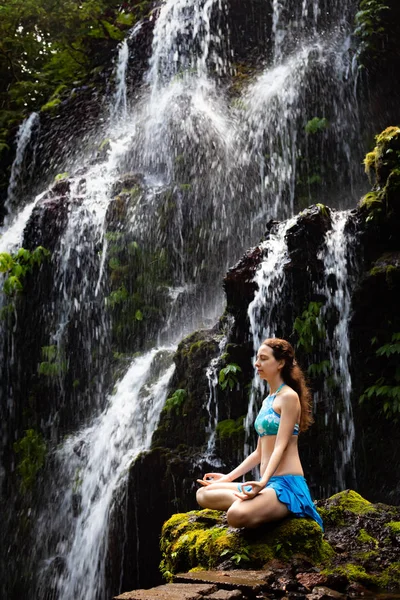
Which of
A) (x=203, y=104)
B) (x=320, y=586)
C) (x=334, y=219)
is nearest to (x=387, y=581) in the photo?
(x=320, y=586)

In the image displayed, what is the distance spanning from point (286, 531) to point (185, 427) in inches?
189

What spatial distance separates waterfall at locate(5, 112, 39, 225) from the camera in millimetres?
16234

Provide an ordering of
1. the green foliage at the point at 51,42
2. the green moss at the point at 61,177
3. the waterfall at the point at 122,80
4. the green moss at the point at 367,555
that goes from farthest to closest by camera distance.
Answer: the green foliage at the point at 51,42, the waterfall at the point at 122,80, the green moss at the point at 61,177, the green moss at the point at 367,555

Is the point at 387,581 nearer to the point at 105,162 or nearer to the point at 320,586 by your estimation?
the point at 320,586

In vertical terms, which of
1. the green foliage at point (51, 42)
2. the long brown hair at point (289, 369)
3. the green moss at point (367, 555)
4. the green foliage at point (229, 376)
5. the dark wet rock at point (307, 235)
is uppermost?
the green foliage at point (51, 42)

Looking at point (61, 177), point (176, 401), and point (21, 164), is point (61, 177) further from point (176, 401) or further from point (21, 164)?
point (176, 401)

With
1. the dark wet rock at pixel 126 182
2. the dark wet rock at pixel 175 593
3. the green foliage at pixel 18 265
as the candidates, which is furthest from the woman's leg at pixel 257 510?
the dark wet rock at pixel 126 182

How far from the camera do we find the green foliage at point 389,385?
24.5 ft

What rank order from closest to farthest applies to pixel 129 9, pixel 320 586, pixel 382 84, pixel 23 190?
1. pixel 320 586
2. pixel 382 84
3. pixel 23 190
4. pixel 129 9

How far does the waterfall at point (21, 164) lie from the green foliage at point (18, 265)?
11.0 feet

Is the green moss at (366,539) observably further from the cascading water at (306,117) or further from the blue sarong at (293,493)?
the cascading water at (306,117)

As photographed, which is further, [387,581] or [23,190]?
[23,190]

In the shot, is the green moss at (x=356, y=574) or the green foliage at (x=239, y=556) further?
the green foliage at (x=239, y=556)

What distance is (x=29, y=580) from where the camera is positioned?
9523 mm
